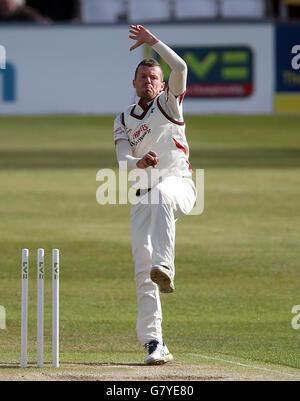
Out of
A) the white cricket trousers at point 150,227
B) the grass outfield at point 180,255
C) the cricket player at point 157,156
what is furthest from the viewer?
the grass outfield at point 180,255

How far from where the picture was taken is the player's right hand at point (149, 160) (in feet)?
27.3

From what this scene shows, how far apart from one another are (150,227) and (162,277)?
65 cm

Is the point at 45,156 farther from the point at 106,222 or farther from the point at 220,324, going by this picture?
the point at 220,324

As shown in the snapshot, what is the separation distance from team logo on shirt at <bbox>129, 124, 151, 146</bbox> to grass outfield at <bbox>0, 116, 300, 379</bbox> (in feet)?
5.91

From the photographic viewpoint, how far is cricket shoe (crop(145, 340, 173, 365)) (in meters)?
8.47

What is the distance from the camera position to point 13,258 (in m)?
14.5

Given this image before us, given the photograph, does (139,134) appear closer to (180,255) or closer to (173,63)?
(173,63)

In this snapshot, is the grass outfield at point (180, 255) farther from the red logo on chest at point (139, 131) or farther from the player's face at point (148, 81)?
the player's face at point (148, 81)

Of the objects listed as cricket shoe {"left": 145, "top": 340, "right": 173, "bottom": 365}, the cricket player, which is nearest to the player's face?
the cricket player

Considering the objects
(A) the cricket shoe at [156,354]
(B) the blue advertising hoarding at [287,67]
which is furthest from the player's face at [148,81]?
(B) the blue advertising hoarding at [287,67]

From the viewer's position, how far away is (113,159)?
25094mm

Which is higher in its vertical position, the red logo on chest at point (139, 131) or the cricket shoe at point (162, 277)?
the red logo on chest at point (139, 131)

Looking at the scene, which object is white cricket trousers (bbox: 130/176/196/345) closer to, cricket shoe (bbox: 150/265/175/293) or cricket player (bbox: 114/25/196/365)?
cricket player (bbox: 114/25/196/365)

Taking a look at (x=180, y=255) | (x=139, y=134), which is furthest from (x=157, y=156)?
(x=180, y=255)
